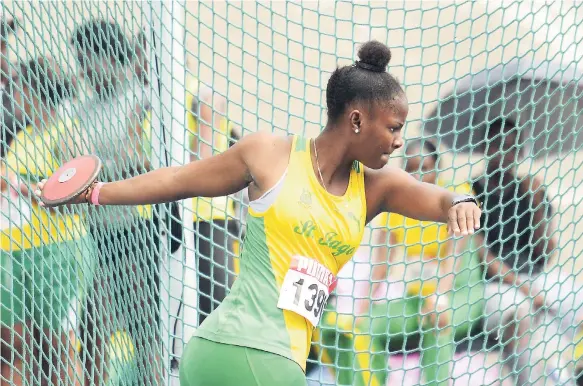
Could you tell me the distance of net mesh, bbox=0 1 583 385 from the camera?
13.9ft

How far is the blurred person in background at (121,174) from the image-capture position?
14.2ft


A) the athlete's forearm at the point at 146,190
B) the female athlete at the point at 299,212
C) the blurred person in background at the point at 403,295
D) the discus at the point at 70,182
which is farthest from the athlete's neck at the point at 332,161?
the blurred person in background at the point at 403,295

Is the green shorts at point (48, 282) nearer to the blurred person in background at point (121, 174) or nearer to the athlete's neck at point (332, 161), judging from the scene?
the blurred person in background at point (121, 174)

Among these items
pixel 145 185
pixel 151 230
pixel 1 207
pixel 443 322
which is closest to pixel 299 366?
pixel 145 185

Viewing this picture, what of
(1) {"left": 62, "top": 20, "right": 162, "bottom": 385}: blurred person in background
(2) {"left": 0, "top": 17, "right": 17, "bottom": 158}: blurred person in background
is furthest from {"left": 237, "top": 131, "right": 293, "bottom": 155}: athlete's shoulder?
(2) {"left": 0, "top": 17, "right": 17, "bottom": 158}: blurred person in background

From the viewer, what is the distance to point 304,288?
2816 mm

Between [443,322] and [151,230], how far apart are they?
4.75ft

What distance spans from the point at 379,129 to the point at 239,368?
78 centimetres

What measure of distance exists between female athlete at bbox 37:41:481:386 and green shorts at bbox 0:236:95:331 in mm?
1585

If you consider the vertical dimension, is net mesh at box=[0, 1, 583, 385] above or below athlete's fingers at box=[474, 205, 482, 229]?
above

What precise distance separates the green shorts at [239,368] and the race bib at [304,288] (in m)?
0.15

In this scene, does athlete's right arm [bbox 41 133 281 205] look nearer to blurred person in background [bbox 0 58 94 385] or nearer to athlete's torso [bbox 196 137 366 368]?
athlete's torso [bbox 196 137 366 368]

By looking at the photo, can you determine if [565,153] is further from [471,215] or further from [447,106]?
[471,215]

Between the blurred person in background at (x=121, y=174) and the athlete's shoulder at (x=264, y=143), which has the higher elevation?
the blurred person in background at (x=121, y=174)
